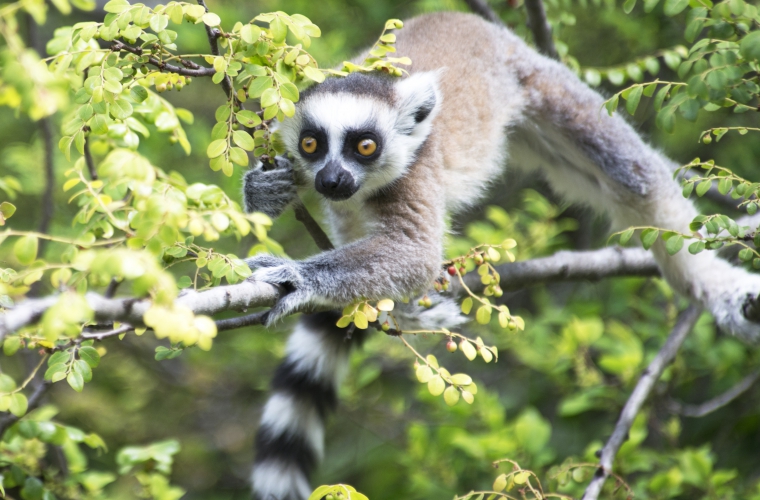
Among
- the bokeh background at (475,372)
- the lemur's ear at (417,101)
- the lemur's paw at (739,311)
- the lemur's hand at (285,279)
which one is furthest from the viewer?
the bokeh background at (475,372)

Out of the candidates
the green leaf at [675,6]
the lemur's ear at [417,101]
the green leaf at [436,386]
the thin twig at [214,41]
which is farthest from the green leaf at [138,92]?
the green leaf at [675,6]

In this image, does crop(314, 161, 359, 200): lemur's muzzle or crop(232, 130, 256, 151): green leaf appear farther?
crop(314, 161, 359, 200): lemur's muzzle

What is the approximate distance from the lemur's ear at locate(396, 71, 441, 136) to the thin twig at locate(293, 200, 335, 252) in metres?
0.67

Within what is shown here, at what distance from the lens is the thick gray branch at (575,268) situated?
3.24m

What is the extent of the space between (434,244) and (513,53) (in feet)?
4.92

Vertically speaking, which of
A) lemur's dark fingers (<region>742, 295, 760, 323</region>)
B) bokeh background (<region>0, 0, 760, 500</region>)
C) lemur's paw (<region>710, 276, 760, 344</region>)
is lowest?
bokeh background (<region>0, 0, 760, 500</region>)

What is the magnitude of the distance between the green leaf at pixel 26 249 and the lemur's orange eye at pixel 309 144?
67.4 inches

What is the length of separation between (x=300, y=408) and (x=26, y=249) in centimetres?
215

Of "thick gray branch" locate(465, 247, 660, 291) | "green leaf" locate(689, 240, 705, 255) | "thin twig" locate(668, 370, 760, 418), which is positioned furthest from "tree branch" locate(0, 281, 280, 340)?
"thin twig" locate(668, 370, 760, 418)

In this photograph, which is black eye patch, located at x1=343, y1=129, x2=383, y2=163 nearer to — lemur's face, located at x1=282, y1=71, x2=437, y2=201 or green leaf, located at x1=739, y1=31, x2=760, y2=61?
lemur's face, located at x1=282, y1=71, x2=437, y2=201

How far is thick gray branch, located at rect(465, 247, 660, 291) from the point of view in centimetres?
324

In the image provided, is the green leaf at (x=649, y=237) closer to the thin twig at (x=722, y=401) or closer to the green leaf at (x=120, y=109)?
the green leaf at (x=120, y=109)

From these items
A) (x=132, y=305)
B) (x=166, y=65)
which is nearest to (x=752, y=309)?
(x=166, y=65)

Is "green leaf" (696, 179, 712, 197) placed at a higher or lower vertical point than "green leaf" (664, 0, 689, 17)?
lower
